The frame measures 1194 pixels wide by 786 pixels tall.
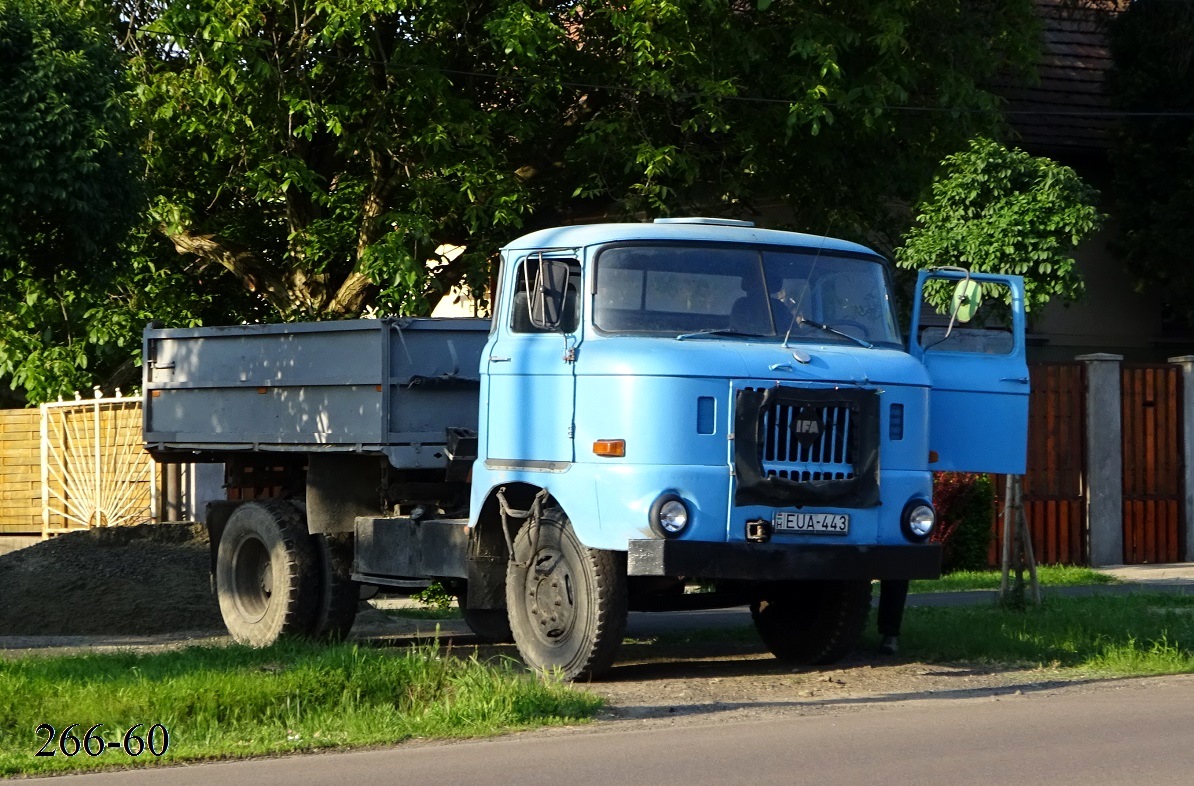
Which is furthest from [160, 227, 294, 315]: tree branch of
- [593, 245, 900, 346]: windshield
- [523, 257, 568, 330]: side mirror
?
[593, 245, 900, 346]: windshield

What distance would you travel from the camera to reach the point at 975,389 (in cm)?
1078

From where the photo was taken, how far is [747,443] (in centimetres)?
946

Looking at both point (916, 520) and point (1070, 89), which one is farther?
point (1070, 89)

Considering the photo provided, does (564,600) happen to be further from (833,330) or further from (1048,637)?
(1048,637)

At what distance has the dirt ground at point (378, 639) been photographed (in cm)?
967

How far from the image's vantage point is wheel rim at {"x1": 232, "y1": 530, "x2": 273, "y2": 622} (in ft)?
42.0

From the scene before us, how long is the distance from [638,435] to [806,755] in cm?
249

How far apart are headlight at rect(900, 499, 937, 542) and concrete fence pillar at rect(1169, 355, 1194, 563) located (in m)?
10.00

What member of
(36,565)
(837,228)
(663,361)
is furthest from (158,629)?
(837,228)

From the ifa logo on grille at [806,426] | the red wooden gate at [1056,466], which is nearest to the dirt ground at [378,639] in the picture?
the ifa logo on grille at [806,426]

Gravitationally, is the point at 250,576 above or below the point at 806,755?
above

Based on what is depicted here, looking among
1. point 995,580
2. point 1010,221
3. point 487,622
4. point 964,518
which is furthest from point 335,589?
point 964,518

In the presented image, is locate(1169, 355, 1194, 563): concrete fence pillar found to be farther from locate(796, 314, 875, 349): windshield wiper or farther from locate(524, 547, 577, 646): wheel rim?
locate(524, 547, 577, 646): wheel rim

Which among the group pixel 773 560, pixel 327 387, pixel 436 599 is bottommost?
pixel 436 599
